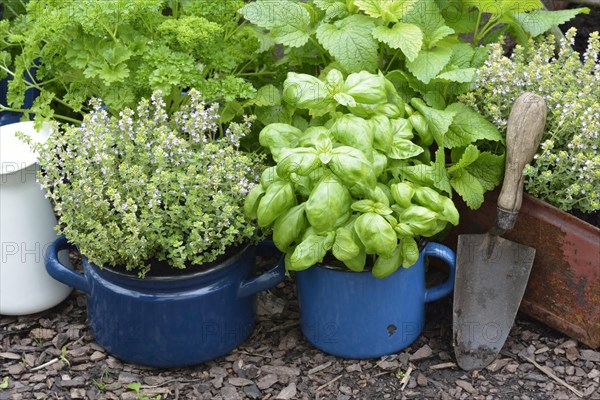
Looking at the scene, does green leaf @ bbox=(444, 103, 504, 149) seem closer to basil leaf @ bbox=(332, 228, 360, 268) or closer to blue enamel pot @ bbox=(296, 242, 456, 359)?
blue enamel pot @ bbox=(296, 242, 456, 359)

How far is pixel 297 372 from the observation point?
2105 mm

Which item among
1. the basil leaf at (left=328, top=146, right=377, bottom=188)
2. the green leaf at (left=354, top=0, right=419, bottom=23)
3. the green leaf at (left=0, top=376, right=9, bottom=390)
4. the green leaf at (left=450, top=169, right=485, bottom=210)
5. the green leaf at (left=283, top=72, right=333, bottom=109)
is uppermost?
the green leaf at (left=354, top=0, right=419, bottom=23)

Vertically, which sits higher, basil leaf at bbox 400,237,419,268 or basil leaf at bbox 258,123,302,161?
basil leaf at bbox 258,123,302,161

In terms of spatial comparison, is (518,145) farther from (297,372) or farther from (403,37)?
(297,372)

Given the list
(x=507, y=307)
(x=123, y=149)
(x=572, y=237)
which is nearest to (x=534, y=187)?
(x=572, y=237)

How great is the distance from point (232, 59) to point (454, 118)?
67 centimetres

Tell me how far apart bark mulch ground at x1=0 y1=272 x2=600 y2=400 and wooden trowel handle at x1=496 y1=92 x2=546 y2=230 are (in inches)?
15.7

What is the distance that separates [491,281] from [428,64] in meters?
0.64

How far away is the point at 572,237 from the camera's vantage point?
206 centimetres

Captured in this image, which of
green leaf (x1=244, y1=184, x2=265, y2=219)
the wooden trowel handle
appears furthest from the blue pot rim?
the wooden trowel handle

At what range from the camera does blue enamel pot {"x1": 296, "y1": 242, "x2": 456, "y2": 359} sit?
202cm

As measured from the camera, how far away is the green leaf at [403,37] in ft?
6.59

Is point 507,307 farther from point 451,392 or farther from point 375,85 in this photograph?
point 375,85

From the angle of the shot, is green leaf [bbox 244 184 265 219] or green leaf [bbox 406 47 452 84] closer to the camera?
green leaf [bbox 244 184 265 219]
